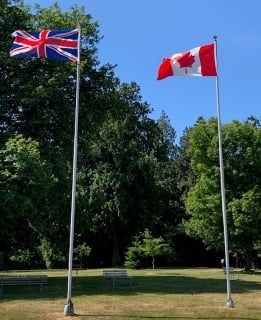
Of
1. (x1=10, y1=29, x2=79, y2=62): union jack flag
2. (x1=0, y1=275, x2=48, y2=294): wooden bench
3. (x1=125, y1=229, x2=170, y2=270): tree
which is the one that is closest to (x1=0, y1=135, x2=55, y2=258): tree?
(x1=0, y1=275, x2=48, y2=294): wooden bench

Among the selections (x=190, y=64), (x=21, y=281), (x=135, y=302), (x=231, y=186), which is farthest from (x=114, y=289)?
(x=231, y=186)

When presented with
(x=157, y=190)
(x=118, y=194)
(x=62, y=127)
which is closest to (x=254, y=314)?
(x=62, y=127)

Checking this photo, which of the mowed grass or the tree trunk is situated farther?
the tree trunk

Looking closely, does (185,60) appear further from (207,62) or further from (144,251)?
(144,251)

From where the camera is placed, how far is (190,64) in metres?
17.3

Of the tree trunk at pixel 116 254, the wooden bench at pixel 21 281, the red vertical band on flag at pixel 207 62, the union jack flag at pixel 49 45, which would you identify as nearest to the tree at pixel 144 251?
the tree trunk at pixel 116 254

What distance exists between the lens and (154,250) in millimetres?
48906

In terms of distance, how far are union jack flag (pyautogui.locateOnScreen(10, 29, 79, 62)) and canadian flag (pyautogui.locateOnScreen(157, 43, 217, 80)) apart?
2.98m

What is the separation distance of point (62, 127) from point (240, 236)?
57.2 ft

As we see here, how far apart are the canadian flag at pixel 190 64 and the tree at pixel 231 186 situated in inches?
932

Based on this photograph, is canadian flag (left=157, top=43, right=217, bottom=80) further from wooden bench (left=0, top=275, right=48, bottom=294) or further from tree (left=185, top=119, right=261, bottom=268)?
tree (left=185, top=119, right=261, bottom=268)

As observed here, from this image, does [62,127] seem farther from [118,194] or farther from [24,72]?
[118,194]

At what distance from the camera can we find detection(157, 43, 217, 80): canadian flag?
17281 millimetres

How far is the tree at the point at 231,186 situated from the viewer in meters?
40.0
